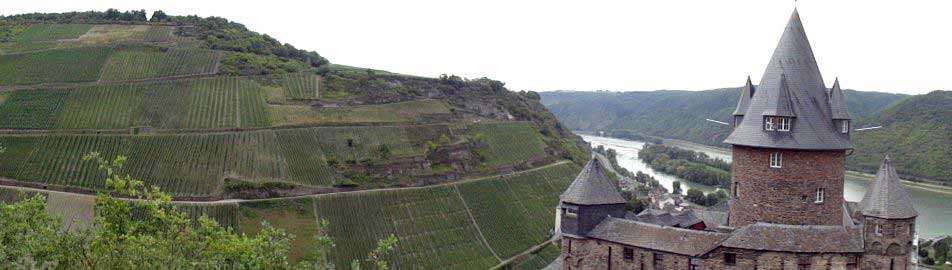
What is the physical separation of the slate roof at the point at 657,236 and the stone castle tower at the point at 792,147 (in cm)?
254

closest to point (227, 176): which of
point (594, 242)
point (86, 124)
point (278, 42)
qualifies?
point (86, 124)

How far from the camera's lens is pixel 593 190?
32938 mm

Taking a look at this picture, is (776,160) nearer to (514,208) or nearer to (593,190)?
(593,190)

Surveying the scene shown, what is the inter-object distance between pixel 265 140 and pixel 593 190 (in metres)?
35.6

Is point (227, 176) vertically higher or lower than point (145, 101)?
lower

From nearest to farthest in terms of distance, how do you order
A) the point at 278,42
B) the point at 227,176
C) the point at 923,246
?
1. the point at 227,176
2. the point at 923,246
3. the point at 278,42

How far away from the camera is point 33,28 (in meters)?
82.6

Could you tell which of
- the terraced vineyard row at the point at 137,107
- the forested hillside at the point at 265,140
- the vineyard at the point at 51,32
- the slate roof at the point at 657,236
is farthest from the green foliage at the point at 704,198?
the vineyard at the point at 51,32

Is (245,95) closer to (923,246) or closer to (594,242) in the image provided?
(594,242)

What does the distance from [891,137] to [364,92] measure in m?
105

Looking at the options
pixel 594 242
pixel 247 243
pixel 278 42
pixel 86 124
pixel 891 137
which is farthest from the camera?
pixel 891 137

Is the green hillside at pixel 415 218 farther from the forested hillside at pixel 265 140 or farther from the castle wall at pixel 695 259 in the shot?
the castle wall at pixel 695 259

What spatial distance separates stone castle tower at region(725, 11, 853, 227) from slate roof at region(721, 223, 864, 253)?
1656 millimetres

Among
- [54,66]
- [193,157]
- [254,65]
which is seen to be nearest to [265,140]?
[193,157]
